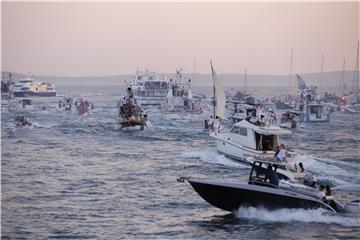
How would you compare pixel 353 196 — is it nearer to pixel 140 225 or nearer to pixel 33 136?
pixel 140 225

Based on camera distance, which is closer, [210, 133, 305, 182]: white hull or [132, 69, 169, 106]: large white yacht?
[210, 133, 305, 182]: white hull

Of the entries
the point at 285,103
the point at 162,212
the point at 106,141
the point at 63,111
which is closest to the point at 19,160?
the point at 106,141

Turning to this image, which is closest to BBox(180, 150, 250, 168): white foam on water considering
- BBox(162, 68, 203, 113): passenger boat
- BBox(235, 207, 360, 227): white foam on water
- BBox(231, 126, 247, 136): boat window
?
BBox(231, 126, 247, 136): boat window

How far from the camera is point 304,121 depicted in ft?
156

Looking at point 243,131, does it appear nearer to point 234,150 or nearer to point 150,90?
point 234,150

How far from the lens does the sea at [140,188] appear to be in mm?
13500

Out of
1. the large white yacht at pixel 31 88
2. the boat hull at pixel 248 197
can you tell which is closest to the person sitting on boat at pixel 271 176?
the boat hull at pixel 248 197

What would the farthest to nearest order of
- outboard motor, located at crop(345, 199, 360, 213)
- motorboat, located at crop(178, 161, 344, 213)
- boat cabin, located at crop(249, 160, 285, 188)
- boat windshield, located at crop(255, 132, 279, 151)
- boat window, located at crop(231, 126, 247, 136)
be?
1. boat window, located at crop(231, 126, 247, 136)
2. boat windshield, located at crop(255, 132, 279, 151)
3. boat cabin, located at crop(249, 160, 285, 188)
4. outboard motor, located at crop(345, 199, 360, 213)
5. motorboat, located at crop(178, 161, 344, 213)

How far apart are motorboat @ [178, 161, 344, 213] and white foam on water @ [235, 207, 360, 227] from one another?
0.36ft

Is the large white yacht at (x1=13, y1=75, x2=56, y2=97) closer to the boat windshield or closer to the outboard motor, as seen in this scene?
the boat windshield

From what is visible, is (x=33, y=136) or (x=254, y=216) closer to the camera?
(x=254, y=216)

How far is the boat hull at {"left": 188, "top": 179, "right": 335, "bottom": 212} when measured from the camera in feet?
45.5

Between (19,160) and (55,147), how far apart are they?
4.46m

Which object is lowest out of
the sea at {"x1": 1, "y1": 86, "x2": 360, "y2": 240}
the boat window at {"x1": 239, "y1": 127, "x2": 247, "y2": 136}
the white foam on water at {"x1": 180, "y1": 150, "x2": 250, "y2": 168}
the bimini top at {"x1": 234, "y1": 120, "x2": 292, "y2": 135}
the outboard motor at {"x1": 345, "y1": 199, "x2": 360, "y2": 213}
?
the sea at {"x1": 1, "y1": 86, "x2": 360, "y2": 240}
